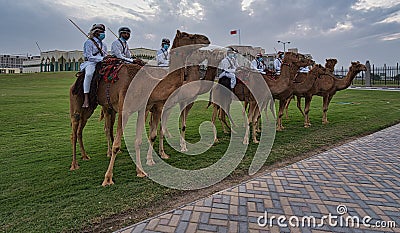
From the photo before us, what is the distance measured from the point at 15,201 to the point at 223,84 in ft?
20.4

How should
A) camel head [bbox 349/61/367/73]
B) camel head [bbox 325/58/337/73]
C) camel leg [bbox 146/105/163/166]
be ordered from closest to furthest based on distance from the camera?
camel leg [bbox 146/105/163/166] → camel head [bbox 349/61/367/73] → camel head [bbox 325/58/337/73]

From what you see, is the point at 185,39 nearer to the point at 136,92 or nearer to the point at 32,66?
the point at 136,92

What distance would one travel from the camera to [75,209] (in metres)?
4.23

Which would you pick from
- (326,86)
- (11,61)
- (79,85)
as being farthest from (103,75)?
(11,61)

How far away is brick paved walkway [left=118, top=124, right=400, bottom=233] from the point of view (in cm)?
384

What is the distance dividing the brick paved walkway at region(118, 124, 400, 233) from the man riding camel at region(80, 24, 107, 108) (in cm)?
301

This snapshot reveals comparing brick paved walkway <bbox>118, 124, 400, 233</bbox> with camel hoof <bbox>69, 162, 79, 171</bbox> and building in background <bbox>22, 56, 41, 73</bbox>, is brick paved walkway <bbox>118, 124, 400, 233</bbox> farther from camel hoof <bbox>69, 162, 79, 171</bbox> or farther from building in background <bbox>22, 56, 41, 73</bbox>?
building in background <bbox>22, 56, 41, 73</bbox>

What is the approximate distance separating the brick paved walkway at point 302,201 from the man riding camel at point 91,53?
3.01m

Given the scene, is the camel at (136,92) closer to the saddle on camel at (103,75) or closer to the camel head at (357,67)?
the saddle on camel at (103,75)

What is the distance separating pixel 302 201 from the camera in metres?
4.57

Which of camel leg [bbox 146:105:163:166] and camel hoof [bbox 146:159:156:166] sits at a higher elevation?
camel leg [bbox 146:105:163:166]

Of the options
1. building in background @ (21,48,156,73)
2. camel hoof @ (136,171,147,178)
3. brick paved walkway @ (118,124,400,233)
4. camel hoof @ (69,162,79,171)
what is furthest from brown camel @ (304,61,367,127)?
building in background @ (21,48,156,73)

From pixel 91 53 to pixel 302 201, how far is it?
15.0 feet

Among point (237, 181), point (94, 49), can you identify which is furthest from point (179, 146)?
point (94, 49)
